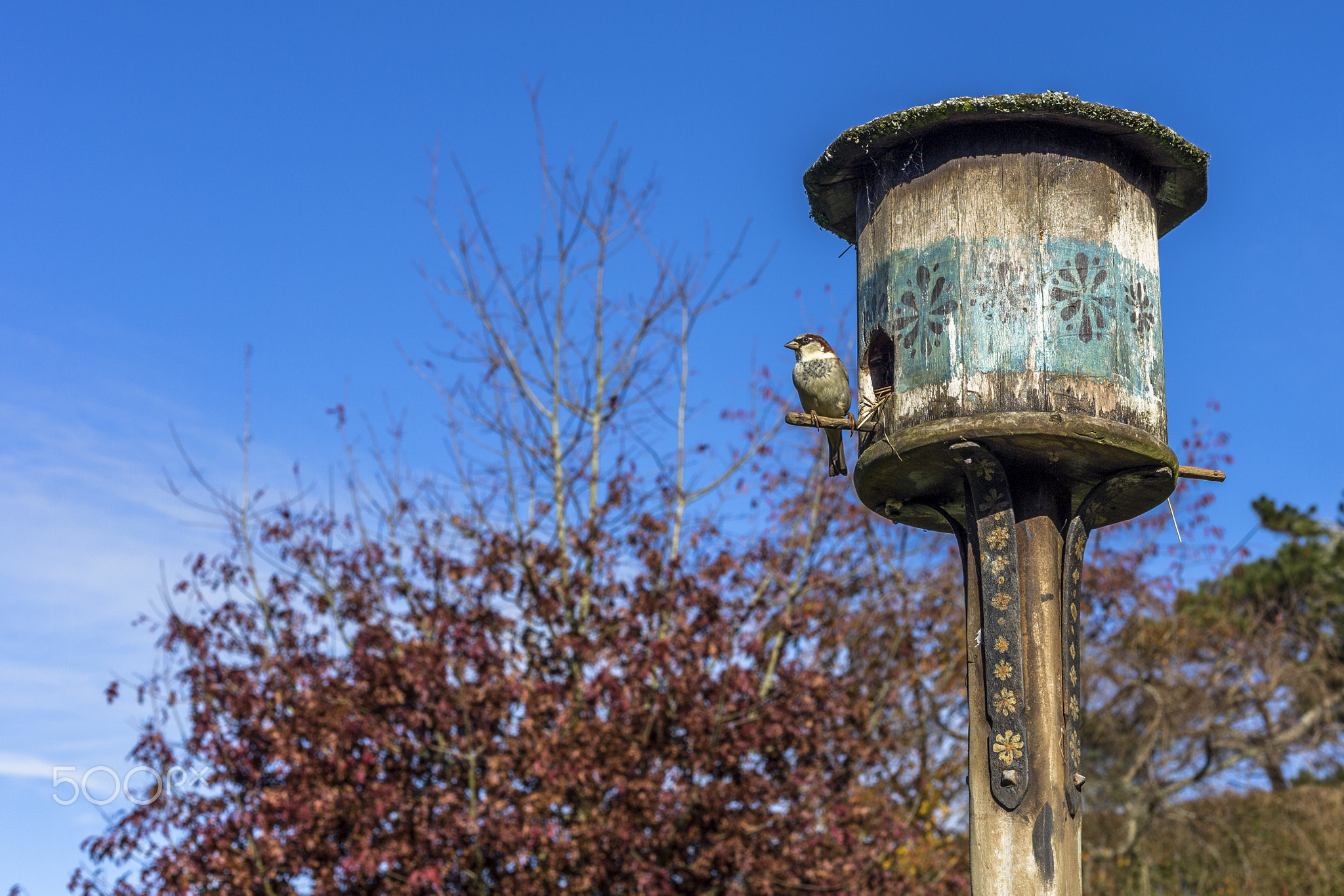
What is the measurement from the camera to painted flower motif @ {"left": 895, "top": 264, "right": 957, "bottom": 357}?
4.91 metres

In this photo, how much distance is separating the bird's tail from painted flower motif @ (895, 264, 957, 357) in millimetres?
660

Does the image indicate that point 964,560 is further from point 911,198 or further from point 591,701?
point 591,701

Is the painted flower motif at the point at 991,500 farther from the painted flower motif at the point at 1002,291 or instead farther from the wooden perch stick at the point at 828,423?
the painted flower motif at the point at 1002,291

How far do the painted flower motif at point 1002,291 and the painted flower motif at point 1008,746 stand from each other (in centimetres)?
156

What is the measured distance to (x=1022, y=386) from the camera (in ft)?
15.6

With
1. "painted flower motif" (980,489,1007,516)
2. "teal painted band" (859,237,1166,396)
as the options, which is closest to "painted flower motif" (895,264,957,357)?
"teal painted band" (859,237,1166,396)

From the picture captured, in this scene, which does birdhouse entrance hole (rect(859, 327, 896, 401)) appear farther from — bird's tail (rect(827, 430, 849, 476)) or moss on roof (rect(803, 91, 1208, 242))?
moss on roof (rect(803, 91, 1208, 242))

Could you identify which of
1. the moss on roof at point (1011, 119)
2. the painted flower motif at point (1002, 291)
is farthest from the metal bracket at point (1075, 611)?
the moss on roof at point (1011, 119)

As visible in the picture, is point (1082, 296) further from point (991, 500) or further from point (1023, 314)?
point (991, 500)

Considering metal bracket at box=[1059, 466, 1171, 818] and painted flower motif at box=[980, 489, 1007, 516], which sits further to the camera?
painted flower motif at box=[980, 489, 1007, 516]

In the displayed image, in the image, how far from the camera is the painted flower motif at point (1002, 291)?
15.8 ft

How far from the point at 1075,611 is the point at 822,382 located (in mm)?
1343

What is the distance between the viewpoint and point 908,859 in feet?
32.6

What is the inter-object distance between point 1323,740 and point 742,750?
31.2 ft
